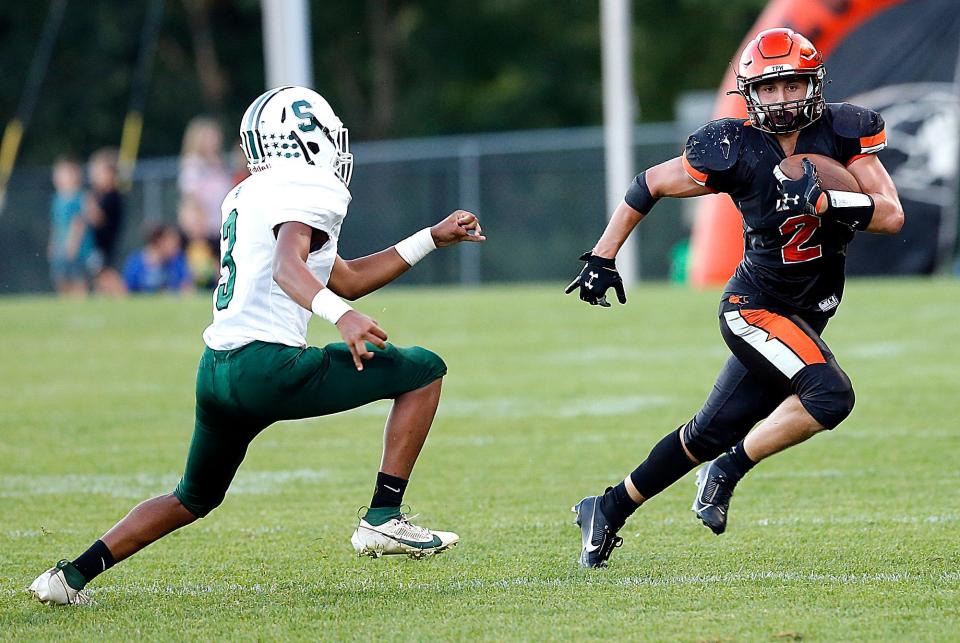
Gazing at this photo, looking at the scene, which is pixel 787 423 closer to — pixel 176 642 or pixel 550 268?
pixel 176 642

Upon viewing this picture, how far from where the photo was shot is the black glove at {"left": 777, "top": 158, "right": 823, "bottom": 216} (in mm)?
4312

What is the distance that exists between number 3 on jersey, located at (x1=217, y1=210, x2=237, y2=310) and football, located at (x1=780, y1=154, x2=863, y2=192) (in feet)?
5.36

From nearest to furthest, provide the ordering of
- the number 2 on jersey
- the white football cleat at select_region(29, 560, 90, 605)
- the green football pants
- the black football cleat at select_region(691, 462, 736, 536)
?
the green football pants, the white football cleat at select_region(29, 560, 90, 605), the number 2 on jersey, the black football cleat at select_region(691, 462, 736, 536)

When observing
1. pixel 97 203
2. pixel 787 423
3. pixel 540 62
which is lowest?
pixel 787 423

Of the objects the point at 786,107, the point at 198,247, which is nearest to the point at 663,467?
the point at 786,107

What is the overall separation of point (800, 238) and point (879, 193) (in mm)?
268

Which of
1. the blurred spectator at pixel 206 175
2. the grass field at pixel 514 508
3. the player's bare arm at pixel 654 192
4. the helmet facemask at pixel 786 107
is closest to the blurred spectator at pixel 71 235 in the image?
the blurred spectator at pixel 206 175

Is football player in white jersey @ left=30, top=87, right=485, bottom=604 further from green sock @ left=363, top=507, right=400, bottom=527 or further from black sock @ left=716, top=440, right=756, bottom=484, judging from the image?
black sock @ left=716, top=440, right=756, bottom=484

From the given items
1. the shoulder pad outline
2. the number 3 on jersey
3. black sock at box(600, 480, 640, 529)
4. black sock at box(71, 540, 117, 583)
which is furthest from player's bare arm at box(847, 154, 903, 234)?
black sock at box(71, 540, 117, 583)

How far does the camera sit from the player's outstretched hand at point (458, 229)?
4617mm

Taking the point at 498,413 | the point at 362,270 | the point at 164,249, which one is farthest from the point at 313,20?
the point at 362,270

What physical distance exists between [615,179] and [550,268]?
254 inches

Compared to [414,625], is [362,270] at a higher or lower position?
higher

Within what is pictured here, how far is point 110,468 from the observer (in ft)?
23.4
